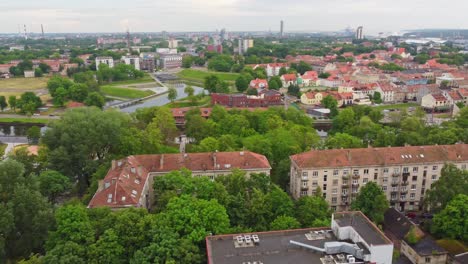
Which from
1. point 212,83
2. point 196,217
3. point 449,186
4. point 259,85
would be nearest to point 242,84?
point 259,85

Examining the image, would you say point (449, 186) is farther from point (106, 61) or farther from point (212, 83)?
point (106, 61)

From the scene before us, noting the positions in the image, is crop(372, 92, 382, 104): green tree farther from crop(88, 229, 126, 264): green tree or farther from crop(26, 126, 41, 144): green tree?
crop(88, 229, 126, 264): green tree

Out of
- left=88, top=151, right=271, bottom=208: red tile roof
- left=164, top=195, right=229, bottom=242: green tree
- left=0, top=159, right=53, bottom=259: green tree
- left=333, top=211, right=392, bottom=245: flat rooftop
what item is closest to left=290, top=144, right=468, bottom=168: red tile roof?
left=88, top=151, right=271, bottom=208: red tile roof

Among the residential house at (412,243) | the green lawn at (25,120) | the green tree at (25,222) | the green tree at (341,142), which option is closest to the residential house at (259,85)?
the green lawn at (25,120)

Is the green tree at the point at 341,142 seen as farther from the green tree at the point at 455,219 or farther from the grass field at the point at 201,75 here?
the grass field at the point at 201,75

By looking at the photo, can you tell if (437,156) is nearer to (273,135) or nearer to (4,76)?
(273,135)
